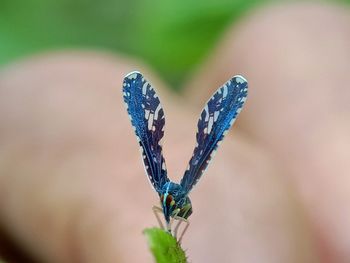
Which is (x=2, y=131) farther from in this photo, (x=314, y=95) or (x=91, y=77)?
(x=314, y=95)

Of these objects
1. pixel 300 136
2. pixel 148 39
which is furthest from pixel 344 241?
pixel 148 39

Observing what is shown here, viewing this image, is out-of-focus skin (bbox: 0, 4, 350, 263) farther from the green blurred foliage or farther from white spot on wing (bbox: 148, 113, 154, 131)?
the green blurred foliage

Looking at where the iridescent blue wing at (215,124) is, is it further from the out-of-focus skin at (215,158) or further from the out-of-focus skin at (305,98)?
the out-of-focus skin at (305,98)

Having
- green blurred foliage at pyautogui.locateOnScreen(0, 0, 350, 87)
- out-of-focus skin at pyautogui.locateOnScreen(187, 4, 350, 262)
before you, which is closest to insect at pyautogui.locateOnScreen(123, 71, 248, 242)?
out-of-focus skin at pyautogui.locateOnScreen(187, 4, 350, 262)

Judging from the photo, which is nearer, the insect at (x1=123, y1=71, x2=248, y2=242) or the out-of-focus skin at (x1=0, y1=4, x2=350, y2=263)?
the insect at (x1=123, y1=71, x2=248, y2=242)

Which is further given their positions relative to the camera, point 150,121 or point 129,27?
point 129,27

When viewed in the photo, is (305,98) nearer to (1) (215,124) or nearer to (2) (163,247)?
(1) (215,124)

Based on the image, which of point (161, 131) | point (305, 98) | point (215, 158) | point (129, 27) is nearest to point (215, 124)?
point (161, 131)
